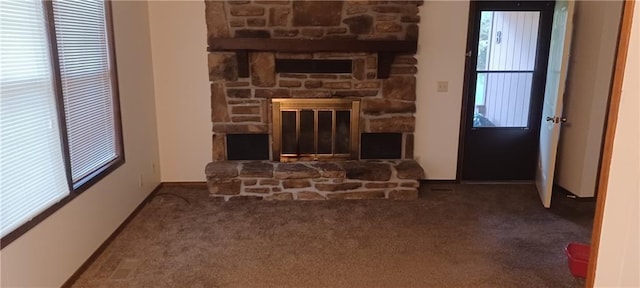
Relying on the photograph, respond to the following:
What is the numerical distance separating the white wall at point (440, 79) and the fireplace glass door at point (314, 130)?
725 millimetres

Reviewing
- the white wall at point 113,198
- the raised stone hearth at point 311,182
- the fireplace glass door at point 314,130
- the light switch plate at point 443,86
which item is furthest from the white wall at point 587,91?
the white wall at point 113,198

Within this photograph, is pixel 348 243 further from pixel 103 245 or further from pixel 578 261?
pixel 103 245

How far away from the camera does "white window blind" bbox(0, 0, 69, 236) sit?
7.38ft

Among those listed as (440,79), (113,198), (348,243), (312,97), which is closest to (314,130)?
(312,97)

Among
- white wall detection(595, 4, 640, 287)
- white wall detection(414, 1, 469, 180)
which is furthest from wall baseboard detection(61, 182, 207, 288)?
white wall detection(595, 4, 640, 287)

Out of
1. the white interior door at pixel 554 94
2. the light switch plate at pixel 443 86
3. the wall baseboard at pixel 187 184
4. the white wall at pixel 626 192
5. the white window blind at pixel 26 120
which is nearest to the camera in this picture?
the white wall at pixel 626 192

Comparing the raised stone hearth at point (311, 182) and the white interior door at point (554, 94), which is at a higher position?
the white interior door at point (554, 94)

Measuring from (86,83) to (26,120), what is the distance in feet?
2.55

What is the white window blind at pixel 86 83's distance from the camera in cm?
287

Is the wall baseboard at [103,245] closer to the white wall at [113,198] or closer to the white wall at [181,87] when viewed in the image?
the white wall at [113,198]

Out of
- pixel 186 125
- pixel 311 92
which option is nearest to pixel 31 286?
pixel 186 125

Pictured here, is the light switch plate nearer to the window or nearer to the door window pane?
the door window pane

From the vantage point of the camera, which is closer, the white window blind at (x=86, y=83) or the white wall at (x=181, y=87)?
the white window blind at (x=86, y=83)

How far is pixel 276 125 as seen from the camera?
4.58 meters
